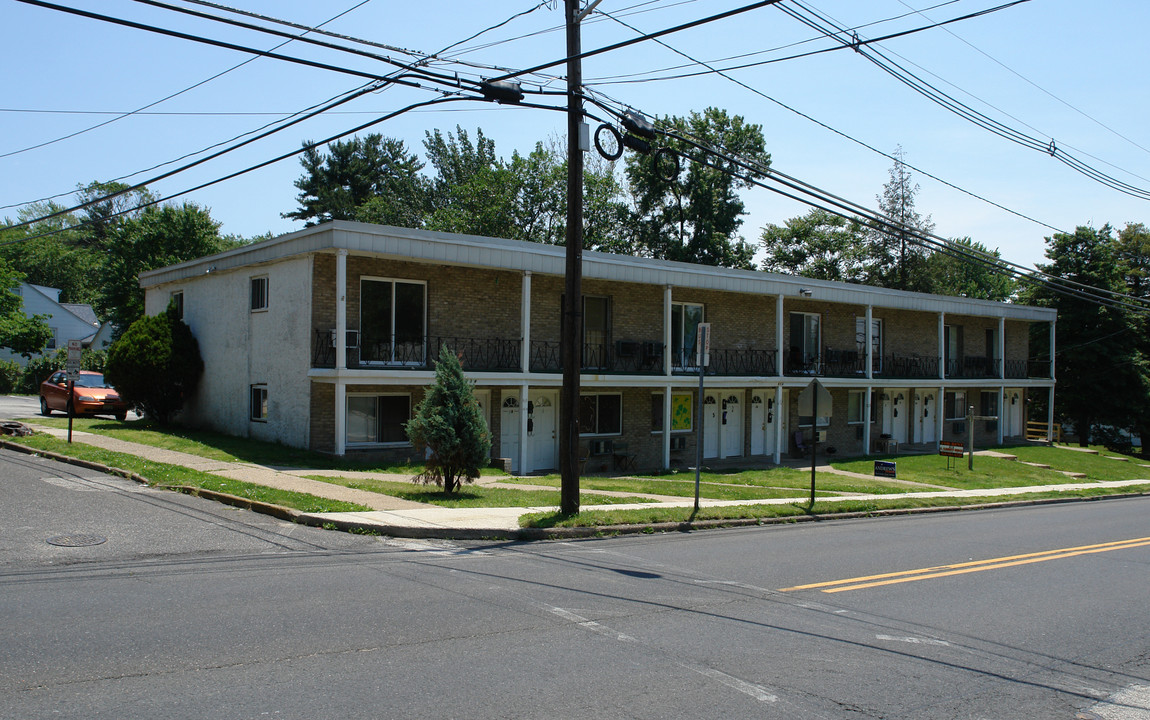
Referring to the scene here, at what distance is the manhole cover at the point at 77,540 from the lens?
959 centimetres

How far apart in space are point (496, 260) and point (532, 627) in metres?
14.8

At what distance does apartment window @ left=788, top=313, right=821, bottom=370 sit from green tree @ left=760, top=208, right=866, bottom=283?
28.0 meters

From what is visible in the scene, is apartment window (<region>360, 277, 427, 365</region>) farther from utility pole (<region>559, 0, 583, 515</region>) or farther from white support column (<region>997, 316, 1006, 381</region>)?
white support column (<region>997, 316, 1006, 381</region>)

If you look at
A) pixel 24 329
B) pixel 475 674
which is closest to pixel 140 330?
pixel 24 329

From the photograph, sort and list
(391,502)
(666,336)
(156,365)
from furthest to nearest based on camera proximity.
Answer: (666,336)
(156,365)
(391,502)

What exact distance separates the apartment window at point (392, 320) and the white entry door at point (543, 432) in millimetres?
4043

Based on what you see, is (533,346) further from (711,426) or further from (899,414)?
(899,414)

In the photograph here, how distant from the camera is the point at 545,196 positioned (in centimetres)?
4884

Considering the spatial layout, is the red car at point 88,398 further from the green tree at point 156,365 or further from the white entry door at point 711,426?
the white entry door at point 711,426

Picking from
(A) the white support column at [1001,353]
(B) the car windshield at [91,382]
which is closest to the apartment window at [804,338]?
(A) the white support column at [1001,353]

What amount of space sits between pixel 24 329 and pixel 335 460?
26.7 m

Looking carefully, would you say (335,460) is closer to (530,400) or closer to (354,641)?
(530,400)

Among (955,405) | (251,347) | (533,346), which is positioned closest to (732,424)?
(533,346)

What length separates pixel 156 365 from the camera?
23.2 m
